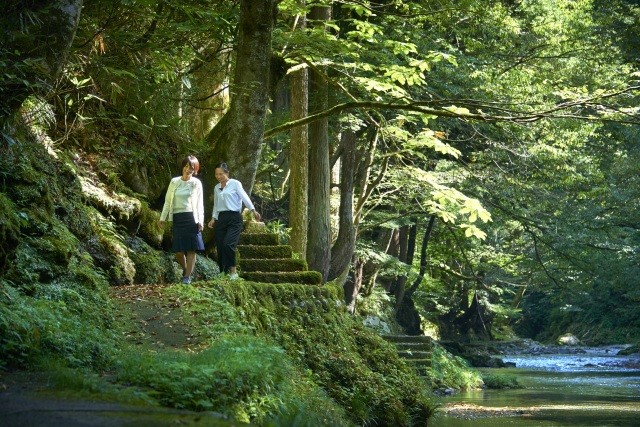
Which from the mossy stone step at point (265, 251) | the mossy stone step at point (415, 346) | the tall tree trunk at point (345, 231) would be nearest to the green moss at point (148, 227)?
the mossy stone step at point (265, 251)

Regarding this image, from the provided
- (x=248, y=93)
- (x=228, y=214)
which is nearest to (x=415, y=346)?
(x=248, y=93)

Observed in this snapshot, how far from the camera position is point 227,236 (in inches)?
531

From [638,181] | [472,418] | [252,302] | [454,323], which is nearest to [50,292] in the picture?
[252,302]

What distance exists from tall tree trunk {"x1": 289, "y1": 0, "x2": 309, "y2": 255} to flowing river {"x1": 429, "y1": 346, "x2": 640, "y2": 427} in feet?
14.9

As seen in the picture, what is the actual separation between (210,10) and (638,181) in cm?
2518

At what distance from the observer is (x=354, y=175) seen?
23625mm

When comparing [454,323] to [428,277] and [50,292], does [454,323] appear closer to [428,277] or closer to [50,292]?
[428,277]

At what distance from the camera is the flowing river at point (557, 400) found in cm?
1641

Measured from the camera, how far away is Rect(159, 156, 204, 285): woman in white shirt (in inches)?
507

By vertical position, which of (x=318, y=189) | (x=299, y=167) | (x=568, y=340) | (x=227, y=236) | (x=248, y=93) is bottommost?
(x=568, y=340)

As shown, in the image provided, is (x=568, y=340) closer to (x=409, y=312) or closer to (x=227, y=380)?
(x=409, y=312)

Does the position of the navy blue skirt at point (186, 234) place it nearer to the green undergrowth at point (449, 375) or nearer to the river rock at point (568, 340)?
the green undergrowth at point (449, 375)

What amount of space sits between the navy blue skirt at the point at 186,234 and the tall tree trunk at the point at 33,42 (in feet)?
13.6

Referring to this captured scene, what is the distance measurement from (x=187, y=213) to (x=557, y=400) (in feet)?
36.0
